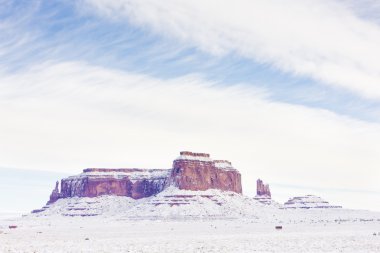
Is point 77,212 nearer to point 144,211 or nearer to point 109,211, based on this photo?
point 109,211

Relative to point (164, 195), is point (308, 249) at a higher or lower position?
lower

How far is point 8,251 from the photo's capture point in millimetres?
47875

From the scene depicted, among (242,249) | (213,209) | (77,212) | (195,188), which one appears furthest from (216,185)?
(242,249)

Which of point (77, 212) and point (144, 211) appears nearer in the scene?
point (144, 211)

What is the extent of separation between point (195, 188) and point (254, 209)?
64.0 feet

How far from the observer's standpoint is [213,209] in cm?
16275

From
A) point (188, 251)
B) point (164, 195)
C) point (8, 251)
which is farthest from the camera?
point (164, 195)

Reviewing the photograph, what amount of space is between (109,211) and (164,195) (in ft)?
96.7

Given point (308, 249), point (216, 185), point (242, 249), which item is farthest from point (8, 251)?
point (216, 185)

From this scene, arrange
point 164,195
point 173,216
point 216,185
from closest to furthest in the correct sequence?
point 173,216 → point 164,195 → point 216,185

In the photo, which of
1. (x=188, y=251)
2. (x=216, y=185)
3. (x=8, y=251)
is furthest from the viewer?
(x=216, y=185)

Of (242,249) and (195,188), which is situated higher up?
(195,188)

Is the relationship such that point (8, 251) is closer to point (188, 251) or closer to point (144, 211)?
point (188, 251)

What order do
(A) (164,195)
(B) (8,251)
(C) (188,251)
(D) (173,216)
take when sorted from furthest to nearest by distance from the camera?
(A) (164,195) < (D) (173,216) < (B) (8,251) < (C) (188,251)
